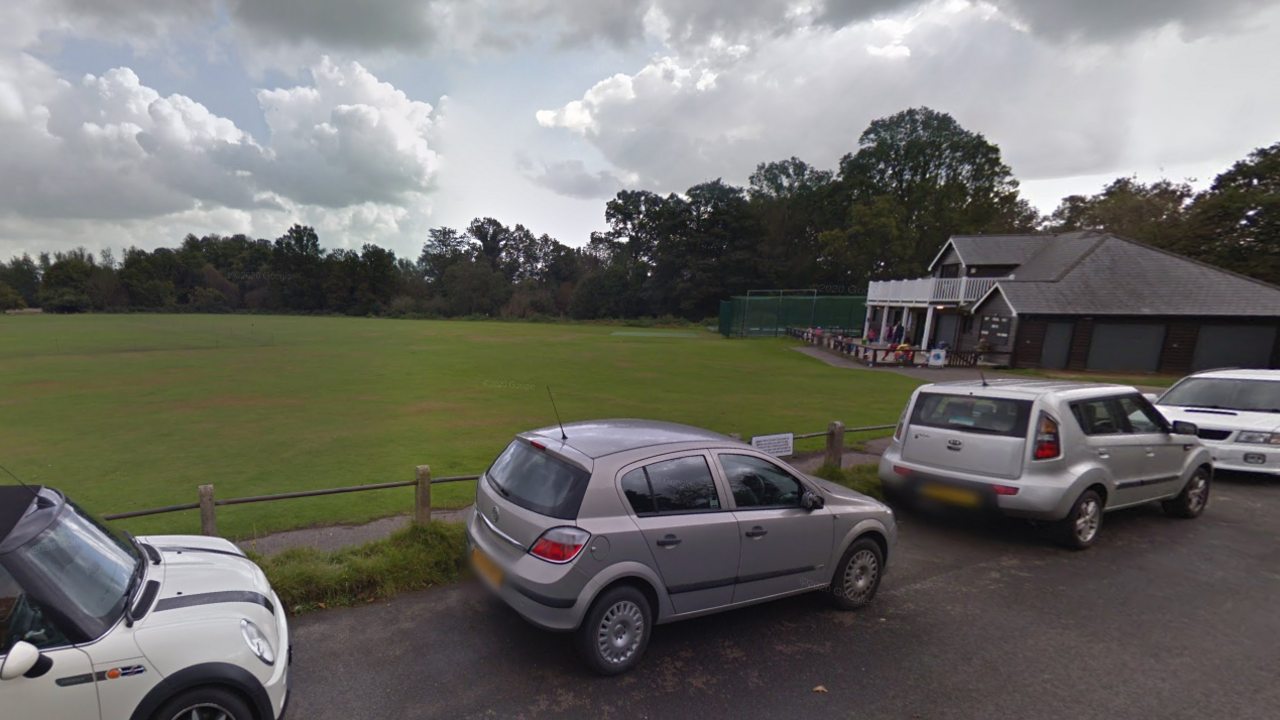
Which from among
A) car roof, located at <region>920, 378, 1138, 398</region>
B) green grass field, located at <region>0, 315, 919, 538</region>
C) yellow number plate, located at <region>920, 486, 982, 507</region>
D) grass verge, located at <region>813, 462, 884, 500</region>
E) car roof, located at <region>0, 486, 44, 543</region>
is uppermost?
car roof, located at <region>920, 378, 1138, 398</region>

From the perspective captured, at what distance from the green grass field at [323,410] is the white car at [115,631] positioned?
3.61m

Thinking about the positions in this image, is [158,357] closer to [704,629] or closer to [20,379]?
Answer: [20,379]

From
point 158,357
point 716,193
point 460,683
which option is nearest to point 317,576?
point 460,683

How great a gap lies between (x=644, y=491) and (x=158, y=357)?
2983 centimetres

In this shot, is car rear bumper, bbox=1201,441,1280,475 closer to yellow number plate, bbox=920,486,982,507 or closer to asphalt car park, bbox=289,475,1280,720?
asphalt car park, bbox=289,475,1280,720

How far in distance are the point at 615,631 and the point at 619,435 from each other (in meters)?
1.36

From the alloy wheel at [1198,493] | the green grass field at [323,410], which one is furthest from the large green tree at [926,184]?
the alloy wheel at [1198,493]

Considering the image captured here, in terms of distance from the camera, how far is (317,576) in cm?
435

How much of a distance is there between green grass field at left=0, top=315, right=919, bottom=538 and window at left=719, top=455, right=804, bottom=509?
4.25 m

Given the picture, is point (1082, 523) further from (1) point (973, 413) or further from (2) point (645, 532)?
(2) point (645, 532)

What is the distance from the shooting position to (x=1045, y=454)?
17.9 ft

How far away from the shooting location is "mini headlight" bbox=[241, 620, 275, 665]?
273cm

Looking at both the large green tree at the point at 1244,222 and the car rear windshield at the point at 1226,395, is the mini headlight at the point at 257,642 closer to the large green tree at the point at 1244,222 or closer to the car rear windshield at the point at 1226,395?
the car rear windshield at the point at 1226,395

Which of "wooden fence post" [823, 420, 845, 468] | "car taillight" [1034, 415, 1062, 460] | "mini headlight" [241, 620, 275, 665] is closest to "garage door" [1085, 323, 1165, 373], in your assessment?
"wooden fence post" [823, 420, 845, 468]
